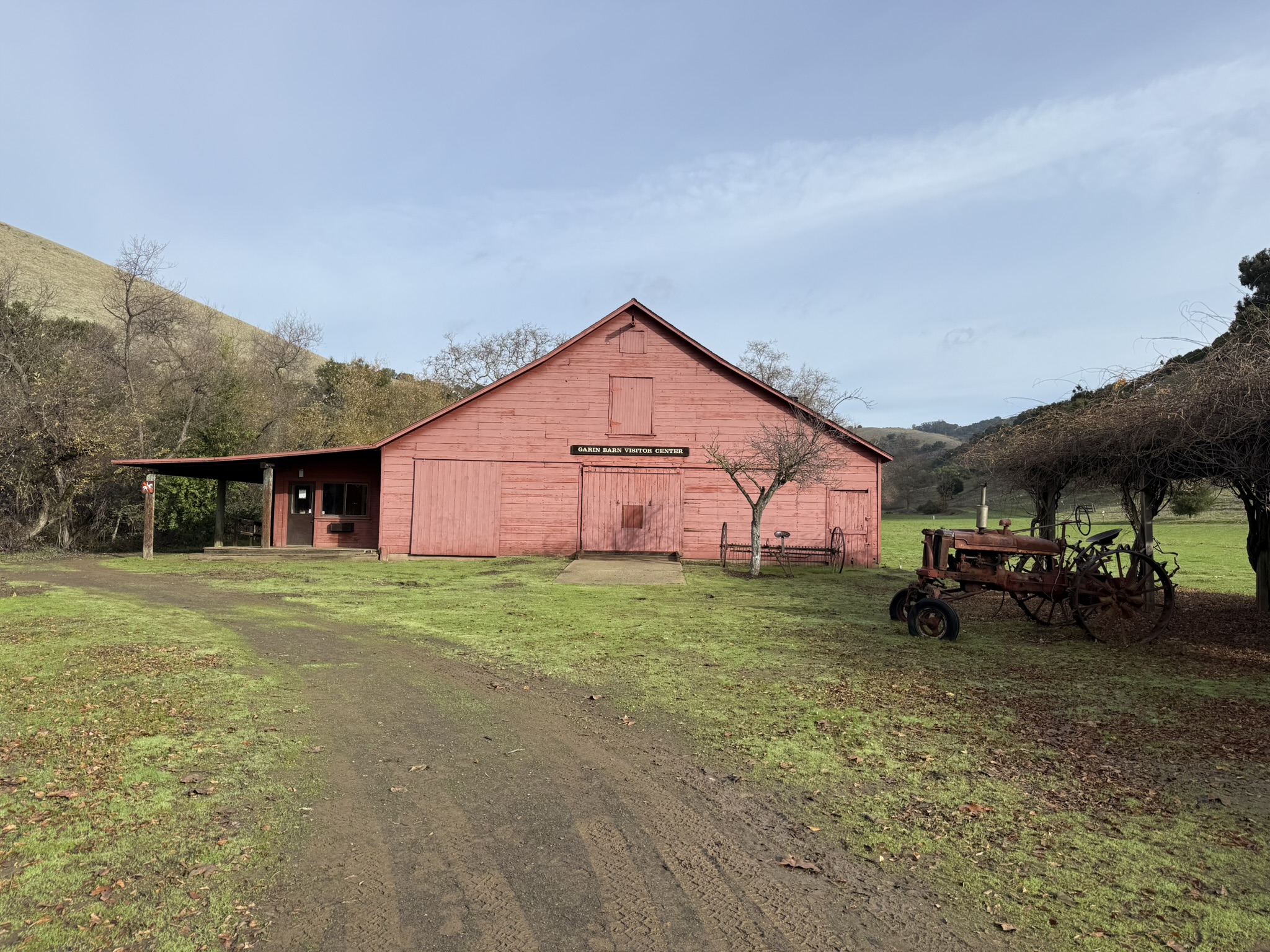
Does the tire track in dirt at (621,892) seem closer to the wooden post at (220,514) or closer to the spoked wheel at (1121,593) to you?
the spoked wheel at (1121,593)

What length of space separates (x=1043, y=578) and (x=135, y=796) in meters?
10.5

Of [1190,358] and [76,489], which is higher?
[1190,358]

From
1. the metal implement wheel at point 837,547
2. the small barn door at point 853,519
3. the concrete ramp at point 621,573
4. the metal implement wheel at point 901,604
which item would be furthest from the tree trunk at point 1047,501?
the concrete ramp at point 621,573

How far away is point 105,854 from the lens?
3895mm

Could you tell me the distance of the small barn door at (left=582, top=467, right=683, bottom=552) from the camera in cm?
2358

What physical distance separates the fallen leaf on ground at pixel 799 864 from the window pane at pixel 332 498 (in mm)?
24142

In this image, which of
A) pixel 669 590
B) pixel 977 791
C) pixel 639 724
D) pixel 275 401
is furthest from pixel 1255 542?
pixel 275 401

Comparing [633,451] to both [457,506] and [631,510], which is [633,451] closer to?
[631,510]

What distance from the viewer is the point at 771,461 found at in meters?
20.5

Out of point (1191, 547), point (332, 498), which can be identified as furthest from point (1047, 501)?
point (332, 498)

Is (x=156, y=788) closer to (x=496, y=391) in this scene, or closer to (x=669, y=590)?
(x=669, y=590)

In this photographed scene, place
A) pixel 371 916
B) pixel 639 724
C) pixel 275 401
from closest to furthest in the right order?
pixel 371 916 → pixel 639 724 → pixel 275 401

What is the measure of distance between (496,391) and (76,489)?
1320 centimetres

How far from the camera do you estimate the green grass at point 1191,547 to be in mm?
18016
